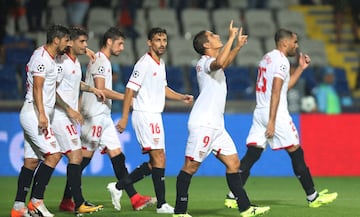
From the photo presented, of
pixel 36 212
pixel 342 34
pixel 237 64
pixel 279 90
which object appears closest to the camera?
pixel 36 212

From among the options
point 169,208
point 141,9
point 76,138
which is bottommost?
point 169,208

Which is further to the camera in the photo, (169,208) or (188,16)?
(188,16)

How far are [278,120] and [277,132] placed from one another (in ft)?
0.51

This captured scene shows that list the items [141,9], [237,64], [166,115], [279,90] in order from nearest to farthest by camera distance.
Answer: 1. [279,90]
2. [166,115]
3. [237,64]
4. [141,9]

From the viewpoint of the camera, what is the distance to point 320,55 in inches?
949

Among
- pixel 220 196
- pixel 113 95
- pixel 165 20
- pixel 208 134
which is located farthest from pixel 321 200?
pixel 165 20

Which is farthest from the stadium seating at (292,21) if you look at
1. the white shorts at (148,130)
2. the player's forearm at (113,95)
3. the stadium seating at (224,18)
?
the white shorts at (148,130)

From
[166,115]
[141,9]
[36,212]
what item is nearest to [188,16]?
[141,9]

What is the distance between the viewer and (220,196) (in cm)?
1450

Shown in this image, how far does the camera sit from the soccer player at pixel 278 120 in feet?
42.2

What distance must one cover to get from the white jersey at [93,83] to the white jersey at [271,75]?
6.47 ft

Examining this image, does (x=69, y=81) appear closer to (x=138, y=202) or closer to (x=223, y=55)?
(x=138, y=202)

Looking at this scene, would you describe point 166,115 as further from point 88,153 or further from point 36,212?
point 36,212

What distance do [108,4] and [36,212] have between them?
1360 centimetres
